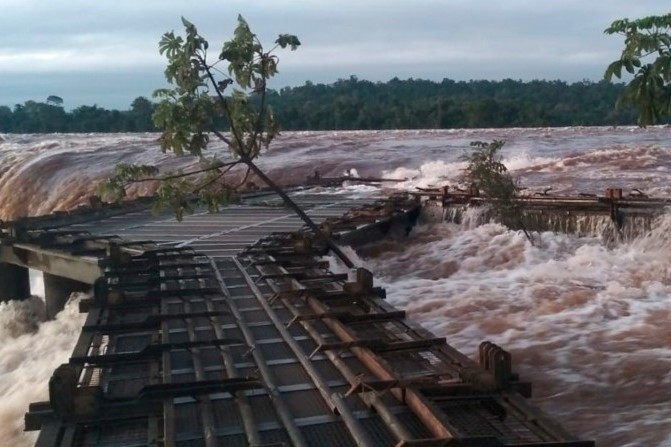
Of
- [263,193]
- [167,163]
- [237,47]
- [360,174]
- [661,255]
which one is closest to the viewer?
[237,47]

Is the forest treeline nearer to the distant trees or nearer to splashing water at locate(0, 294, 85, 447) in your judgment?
the distant trees

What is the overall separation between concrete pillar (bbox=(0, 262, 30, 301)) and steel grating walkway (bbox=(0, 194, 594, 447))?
4040mm

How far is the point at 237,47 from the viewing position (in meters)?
8.93

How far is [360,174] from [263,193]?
11671mm

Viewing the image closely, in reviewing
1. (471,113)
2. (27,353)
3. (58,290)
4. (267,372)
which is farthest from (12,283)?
(471,113)

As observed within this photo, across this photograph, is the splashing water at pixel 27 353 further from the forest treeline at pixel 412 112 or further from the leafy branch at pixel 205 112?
the forest treeline at pixel 412 112

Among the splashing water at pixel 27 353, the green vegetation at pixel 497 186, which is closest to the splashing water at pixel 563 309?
the green vegetation at pixel 497 186

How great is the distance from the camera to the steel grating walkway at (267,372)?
15.9 feet

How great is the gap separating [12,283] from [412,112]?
6388 centimetres

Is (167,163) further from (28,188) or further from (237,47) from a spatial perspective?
(237,47)

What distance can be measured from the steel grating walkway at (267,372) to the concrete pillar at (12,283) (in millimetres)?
4040

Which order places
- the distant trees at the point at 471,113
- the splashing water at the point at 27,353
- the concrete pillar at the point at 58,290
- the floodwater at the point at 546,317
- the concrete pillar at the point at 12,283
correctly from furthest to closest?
1. the distant trees at the point at 471,113
2. the concrete pillar at the point at 12,283
3. the concrete pillar at the point at 58,290
4. the floodwater at the point at 546,317
5. the splashing water at the point at 27,353

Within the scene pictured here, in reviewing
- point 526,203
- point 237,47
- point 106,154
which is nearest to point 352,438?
point 237,47

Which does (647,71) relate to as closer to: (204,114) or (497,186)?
(204,114)
